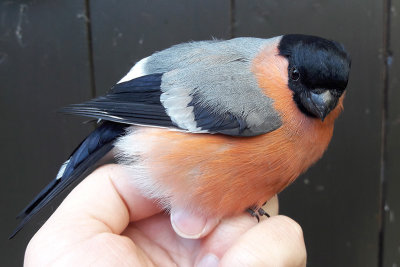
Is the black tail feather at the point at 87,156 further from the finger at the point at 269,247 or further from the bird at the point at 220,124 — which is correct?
the finger at the point at 269,247

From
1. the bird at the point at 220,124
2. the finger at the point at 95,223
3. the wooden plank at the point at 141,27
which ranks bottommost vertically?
the finger at the point at 95,223

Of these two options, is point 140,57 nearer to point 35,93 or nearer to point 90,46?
point 90,46

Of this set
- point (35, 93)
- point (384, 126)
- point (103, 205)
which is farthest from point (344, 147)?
point (35, 93)

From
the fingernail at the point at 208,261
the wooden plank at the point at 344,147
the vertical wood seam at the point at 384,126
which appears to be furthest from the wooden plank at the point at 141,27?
the fingernail at the point at 208,261

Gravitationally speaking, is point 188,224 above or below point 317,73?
below

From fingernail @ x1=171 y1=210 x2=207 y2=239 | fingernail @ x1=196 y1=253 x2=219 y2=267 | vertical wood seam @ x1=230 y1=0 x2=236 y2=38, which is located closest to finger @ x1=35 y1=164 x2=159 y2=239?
fingernail @ x1=171 y1=210 x2=207 y2=239

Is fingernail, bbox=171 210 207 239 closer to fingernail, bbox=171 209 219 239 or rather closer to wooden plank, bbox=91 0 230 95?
fingernail, bbox=171 209 219 239
